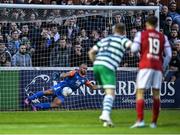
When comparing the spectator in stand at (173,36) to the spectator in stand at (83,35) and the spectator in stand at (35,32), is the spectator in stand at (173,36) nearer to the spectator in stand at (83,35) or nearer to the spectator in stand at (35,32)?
the spectator in stand at (83,35)

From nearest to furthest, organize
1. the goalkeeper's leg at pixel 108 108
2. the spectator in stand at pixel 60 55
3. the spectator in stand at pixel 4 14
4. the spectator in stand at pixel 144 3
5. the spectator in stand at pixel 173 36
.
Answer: the goalkeeper's leg at pixel 108 108 < the spectator in stand at pixel 4 14 < the spectator in stand at pixel 60 55 < the spectator in stand at pixel 173 36 < the spectator in stand at pixel 144 3

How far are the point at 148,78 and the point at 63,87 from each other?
6673 mm

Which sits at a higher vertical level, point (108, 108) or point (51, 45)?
point (51, 45)

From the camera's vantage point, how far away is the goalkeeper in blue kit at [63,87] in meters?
19.7

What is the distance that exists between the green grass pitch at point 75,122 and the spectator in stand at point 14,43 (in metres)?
1.77

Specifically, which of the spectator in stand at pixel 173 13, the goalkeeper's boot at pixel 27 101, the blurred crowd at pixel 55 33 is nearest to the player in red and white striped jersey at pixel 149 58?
the blurred crowd at pixel 55 33

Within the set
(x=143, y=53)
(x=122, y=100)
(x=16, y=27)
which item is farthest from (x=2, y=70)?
(x=143, y=53)

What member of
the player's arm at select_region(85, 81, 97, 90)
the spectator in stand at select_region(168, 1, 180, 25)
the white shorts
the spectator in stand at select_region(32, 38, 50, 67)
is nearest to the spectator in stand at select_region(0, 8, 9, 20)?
the spectator in stand at select_region(32, 38, 50, 67)

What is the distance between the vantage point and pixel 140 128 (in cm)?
1338

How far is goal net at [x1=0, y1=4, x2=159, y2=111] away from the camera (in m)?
19.4

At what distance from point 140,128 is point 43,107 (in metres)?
7.11

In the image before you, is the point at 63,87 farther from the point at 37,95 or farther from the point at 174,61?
the point at 174,61

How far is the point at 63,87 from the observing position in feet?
65.7

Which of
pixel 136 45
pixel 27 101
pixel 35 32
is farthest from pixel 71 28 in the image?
pixel 136 45
